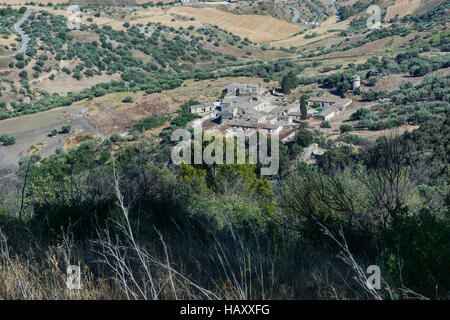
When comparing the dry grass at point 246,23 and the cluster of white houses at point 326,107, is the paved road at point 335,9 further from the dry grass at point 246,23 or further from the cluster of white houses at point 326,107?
the cluster of white houses at point 326,107

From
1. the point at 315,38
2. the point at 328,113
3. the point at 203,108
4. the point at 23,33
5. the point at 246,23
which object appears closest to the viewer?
Answer: the point at 328,113

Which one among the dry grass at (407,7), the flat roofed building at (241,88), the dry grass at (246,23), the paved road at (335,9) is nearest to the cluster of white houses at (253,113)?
the flat roofed building at (241,88)

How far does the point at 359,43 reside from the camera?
56031 mm

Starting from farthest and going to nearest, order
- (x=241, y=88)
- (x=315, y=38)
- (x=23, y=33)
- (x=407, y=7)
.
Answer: (x=407, y=7) → (x=315, y=38) → (x=23, y=33) → (x=241, y=88)

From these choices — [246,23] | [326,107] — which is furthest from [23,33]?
[326,107]

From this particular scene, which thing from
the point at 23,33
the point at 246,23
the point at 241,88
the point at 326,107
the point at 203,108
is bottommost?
the point at 203,108

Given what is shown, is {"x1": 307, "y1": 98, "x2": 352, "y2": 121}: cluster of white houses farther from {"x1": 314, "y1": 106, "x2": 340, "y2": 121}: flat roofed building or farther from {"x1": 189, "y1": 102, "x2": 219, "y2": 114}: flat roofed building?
{"x1": 189, "y1": 102, "x2": 219, "y2": 114}: flat roofed building

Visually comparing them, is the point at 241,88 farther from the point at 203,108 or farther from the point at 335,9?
the point at 335,9

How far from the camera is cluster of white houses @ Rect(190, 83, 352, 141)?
2870 cm

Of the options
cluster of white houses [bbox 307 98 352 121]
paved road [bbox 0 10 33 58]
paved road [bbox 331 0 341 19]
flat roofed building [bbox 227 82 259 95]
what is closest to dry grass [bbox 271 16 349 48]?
paved road [bbox 331 0 341 19]

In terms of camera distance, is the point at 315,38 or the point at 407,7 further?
the point at 407,7

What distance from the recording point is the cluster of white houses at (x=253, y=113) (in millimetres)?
28703

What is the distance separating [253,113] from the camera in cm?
3083

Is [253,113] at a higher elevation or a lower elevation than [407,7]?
lower
